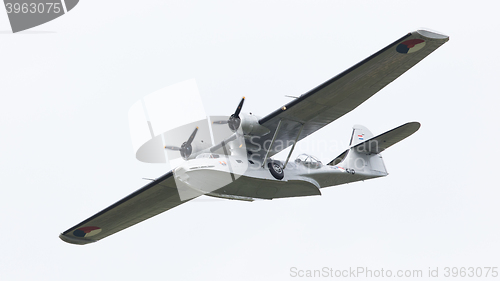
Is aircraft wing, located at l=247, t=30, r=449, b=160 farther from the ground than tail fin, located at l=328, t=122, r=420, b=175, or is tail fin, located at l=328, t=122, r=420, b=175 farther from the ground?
aircraft wing, located at l=247, t=30, r=449, b=160

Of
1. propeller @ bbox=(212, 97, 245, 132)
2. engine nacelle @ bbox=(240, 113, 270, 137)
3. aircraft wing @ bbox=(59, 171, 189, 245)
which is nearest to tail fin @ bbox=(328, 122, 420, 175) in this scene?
engine nacelle @ bbox=(240, 113, 270, 137)

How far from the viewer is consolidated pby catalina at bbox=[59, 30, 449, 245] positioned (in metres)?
15.6

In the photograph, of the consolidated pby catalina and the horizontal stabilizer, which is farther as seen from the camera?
the horizontal stabilizer

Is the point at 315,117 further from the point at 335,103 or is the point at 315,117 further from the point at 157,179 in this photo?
the point at 157,179

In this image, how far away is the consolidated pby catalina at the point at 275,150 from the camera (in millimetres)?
15617

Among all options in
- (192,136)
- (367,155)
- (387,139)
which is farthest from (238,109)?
(367,155)

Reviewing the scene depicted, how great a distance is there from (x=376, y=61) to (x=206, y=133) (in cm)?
570

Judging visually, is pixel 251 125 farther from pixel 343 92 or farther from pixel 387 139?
pixel 387 139

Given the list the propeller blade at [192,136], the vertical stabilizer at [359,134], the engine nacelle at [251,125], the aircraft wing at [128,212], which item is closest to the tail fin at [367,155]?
the vertical stabilizer at [359,134]

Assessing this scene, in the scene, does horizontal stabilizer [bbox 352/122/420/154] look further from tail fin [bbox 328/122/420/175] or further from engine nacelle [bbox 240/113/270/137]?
engine nacelle [bbox 240/113/270/137]

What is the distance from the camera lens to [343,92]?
16.5m

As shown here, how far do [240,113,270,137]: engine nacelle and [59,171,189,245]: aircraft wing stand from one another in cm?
321

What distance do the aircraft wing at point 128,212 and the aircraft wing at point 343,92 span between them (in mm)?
3875

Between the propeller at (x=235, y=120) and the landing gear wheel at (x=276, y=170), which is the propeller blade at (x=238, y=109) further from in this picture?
the landing gear wheel at (x=276, y=170)
